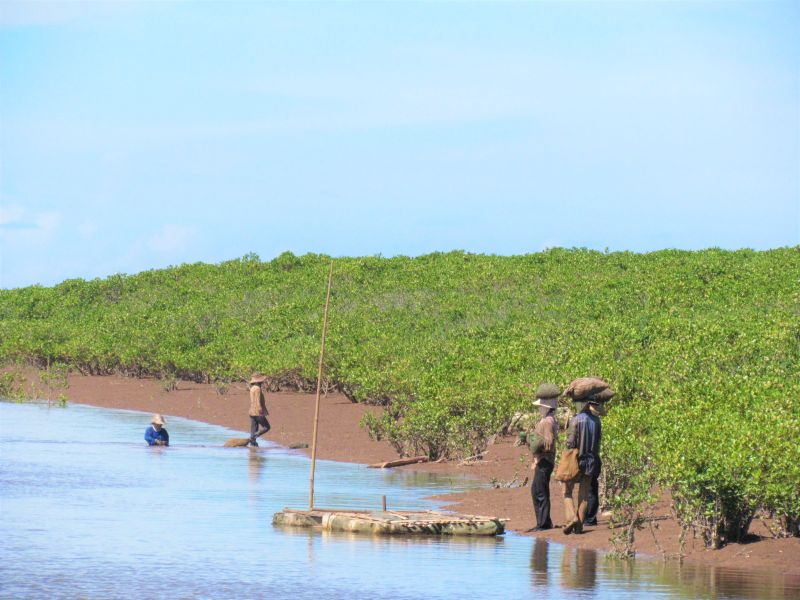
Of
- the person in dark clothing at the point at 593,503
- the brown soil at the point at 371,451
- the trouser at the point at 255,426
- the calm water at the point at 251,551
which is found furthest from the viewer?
the trouser at the point at 255,426

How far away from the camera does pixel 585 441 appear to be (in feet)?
44.9

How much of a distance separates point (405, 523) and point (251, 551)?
5.59 ft

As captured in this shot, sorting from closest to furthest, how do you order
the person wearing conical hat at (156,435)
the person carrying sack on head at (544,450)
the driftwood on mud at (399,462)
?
the person carrying sack on head at (544,450), the driftwood on mud at (399,462), the person wearing conical hat at (156,435)

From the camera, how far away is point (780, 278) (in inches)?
1435

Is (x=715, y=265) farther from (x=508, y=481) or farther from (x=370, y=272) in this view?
(x=508, y=481)

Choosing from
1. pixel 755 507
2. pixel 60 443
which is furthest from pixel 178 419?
pixel 755 507

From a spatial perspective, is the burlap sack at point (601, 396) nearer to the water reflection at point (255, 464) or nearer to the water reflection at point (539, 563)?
the water reflection at point (539, 563)

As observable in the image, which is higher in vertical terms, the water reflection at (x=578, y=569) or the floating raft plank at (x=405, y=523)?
the floating raft plank at (x=405, y=523)

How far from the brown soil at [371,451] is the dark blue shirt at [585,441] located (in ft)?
2.53

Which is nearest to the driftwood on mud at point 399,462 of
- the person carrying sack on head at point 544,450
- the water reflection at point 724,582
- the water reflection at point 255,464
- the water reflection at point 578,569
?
the water reflection at point 255,464

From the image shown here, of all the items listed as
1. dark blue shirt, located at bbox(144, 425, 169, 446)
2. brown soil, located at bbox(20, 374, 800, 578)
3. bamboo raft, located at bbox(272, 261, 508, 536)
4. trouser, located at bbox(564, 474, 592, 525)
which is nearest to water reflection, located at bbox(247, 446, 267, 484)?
brown soil, located at bbox(20, 374, 800, 578)

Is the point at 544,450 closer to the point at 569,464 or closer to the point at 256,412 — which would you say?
the point at 569,464

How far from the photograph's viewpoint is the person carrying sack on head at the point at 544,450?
1412 centimetres

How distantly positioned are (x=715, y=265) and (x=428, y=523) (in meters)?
26.9
